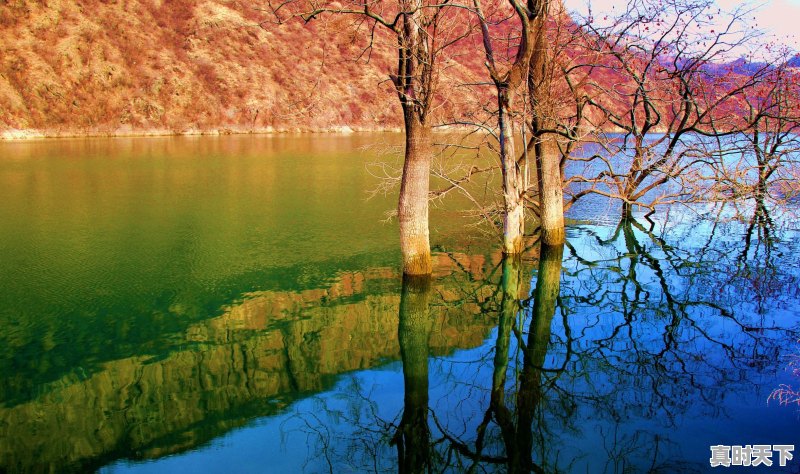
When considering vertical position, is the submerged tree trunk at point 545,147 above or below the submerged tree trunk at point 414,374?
above

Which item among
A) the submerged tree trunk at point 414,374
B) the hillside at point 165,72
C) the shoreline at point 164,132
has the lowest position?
the submerged tree trunk at point 414,374

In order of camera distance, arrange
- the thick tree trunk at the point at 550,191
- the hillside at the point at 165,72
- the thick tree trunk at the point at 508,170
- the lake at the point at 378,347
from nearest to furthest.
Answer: the lake at the point at 378,347 → the thick tree trunk at the point at 508,170 → the thick tree trunk at the point at 550,191 → the hillside at the point at 165,72

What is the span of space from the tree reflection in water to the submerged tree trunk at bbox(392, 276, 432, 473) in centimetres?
2

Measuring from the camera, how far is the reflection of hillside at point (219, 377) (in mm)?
5836

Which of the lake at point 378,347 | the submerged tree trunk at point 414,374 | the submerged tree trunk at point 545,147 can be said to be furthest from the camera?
the submerged tree trunk at point 545,147

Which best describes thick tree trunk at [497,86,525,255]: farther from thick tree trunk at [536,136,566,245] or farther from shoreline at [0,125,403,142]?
shoreline at [0,125,403,142]

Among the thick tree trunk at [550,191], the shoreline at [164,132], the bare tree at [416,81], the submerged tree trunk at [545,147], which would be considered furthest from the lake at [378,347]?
the shoreline at [164,132]

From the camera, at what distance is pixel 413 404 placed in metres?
6.70

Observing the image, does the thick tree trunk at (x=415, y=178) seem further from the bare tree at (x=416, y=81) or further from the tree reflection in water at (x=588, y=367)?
the tree reflection in water at (x=588, y=367)

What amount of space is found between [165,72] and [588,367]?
178 ft

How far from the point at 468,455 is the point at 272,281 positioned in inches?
249

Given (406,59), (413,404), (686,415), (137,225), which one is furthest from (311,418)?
(137,225)

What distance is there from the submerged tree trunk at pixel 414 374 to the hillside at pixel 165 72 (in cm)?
3399

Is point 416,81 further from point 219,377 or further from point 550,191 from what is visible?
point 219,377
